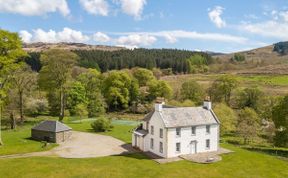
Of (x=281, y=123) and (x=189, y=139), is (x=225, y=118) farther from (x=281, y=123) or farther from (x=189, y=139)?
(x=189, y=139)

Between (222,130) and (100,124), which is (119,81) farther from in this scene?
(222,130)

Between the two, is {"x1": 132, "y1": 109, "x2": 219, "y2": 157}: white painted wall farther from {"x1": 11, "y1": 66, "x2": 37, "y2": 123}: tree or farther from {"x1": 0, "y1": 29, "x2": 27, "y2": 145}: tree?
{"x1": 11, "y1": 66, "x2": 37, "y2": 123}: tree

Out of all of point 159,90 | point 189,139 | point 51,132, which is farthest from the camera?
point 159,90

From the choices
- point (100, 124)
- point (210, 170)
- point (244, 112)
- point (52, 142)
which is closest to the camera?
point (210, 170)

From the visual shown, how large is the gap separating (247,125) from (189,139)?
58.9 ft

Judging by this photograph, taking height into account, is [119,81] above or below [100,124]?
above

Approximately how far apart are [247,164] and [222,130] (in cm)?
1842

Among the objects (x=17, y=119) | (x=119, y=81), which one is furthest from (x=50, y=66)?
(x=119, y=81)

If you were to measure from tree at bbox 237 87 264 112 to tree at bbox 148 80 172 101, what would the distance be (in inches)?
705

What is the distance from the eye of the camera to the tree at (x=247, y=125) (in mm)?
52781

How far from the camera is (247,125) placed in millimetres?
55125

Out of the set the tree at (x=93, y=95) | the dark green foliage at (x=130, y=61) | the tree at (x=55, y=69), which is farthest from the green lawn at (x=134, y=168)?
the dark green foliage at (x=130, y=61)

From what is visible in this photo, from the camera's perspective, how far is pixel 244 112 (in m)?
60.9

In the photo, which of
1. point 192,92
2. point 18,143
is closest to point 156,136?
point 18,143
